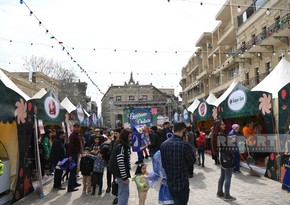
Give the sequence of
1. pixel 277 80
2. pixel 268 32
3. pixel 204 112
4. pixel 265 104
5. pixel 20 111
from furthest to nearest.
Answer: pixel 268 32 → pixel 204 112 → pixel 277 80 → pixel 265 104 → pixel 20 111

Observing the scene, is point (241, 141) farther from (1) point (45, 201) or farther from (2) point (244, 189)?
(1) point (45, 201)

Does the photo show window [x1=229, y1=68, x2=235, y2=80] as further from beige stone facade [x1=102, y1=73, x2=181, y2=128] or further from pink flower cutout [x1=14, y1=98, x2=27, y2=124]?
beige stone facade [x1=102, y1=73, x2=181, y2=128]

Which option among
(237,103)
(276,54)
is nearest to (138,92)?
(276,54)

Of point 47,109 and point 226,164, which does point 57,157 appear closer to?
point 47,109

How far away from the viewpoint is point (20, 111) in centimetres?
632

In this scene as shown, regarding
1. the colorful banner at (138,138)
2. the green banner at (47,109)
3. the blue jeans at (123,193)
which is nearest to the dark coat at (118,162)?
the blue jeans at (123,193)

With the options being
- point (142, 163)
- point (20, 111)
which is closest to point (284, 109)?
point (142, 163)

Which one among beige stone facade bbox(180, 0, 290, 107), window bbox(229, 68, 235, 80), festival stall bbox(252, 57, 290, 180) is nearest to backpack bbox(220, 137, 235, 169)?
festival stall bbox(252, 57, 290, 180)

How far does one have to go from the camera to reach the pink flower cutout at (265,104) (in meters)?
8.34

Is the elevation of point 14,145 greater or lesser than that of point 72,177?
greater

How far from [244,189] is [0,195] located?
20.8 ft

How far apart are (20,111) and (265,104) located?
7.43 meters

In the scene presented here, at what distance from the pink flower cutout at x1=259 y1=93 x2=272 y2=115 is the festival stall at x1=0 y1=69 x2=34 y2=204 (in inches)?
286

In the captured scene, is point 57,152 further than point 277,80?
No
